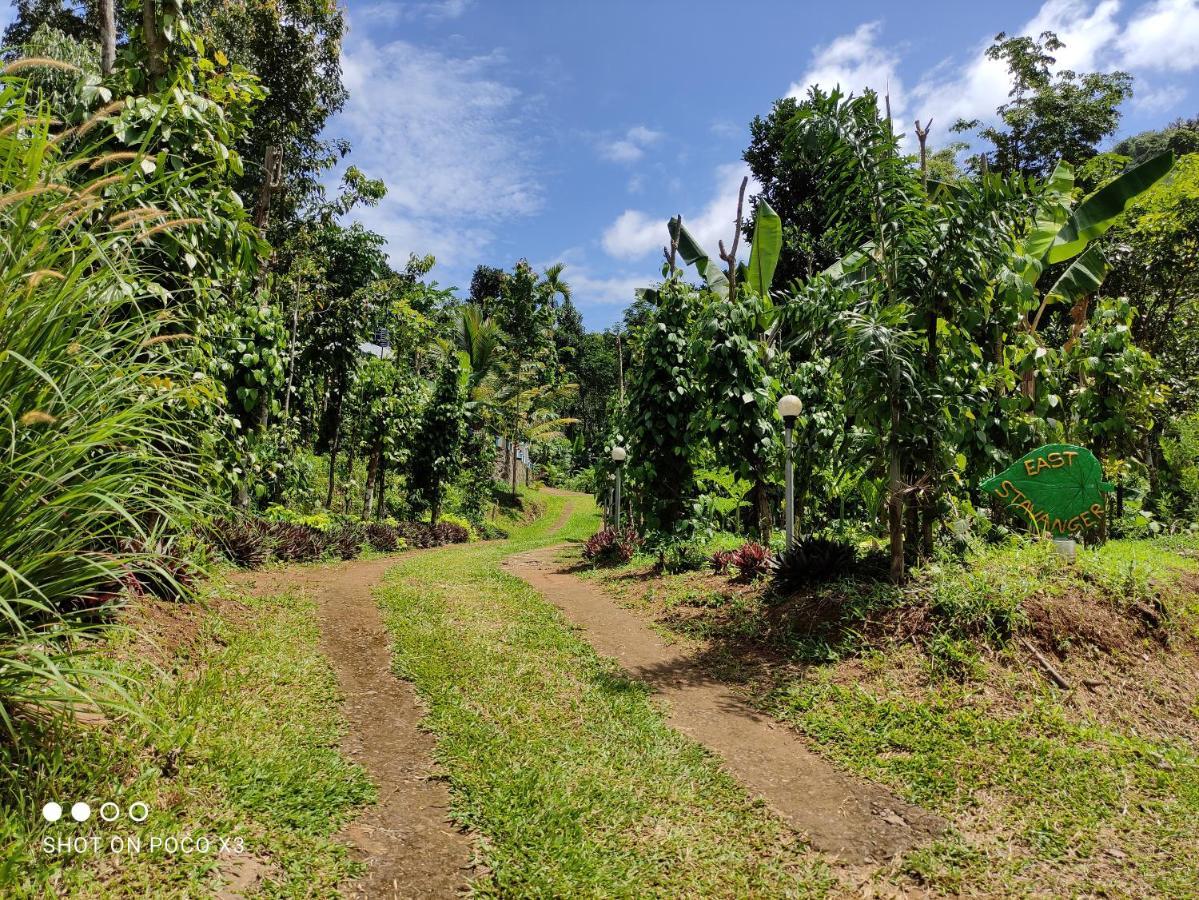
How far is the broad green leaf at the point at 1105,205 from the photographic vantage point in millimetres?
8180

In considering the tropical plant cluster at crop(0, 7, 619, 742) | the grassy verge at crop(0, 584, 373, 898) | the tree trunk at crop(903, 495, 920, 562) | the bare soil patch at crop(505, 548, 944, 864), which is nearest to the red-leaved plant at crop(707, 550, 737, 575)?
the bare soil patch at crop(505, 548, 944, 864)

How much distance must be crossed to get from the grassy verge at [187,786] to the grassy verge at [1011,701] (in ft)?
8.79

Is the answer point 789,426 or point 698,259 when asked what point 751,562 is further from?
point 698,259

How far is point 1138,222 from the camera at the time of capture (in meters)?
13.7

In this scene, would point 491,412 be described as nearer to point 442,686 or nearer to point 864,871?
point 442,686

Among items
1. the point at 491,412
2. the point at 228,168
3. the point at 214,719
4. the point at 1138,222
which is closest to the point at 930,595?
the point at 214,719

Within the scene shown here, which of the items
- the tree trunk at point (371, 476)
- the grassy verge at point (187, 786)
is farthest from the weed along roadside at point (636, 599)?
the tree trunk at point (371, 476)

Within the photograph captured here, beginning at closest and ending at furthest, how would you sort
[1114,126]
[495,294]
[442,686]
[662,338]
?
1. [442,686]
2. [662,338]
3. [1114,126]
4. [495,294]

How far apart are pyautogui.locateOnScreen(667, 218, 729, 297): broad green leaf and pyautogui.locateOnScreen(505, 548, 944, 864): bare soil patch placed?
771 centimetres

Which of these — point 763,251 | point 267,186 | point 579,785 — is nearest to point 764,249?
point 763,251

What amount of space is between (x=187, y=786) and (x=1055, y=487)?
748cm

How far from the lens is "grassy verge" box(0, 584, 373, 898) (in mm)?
2084

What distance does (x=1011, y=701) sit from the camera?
441 centimetres

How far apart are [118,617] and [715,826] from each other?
3.17m
